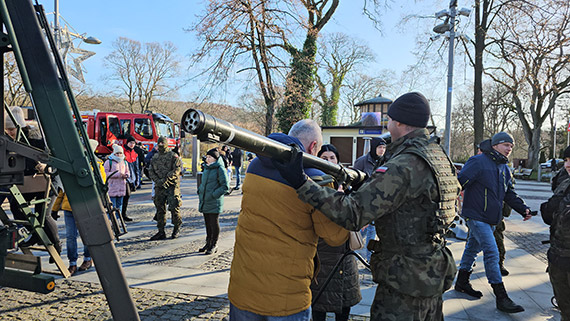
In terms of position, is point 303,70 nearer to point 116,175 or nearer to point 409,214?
point 116,175

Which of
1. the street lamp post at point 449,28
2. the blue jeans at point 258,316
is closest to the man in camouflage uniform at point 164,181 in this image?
the blue jeans at point 258,316

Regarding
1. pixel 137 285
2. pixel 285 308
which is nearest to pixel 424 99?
pixel 285 308

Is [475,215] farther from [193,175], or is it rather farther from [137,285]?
[193,175]

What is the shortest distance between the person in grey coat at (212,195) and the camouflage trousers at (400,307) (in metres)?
4.16

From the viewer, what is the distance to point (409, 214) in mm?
2057

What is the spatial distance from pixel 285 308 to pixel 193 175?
64.6ft

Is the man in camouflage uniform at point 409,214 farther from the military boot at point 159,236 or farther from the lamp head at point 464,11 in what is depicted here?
the lamp head at point 464,11

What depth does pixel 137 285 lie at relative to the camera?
4613 millimetres

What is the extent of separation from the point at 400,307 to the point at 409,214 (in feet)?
1.77

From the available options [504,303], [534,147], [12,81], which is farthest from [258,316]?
[534,147]

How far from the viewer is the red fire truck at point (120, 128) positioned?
20.1m

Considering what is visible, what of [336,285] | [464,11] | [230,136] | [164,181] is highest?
[464,11]

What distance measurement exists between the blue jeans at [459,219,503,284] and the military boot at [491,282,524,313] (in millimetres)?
77

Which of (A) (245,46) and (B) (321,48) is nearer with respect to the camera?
(A) (245,46)
